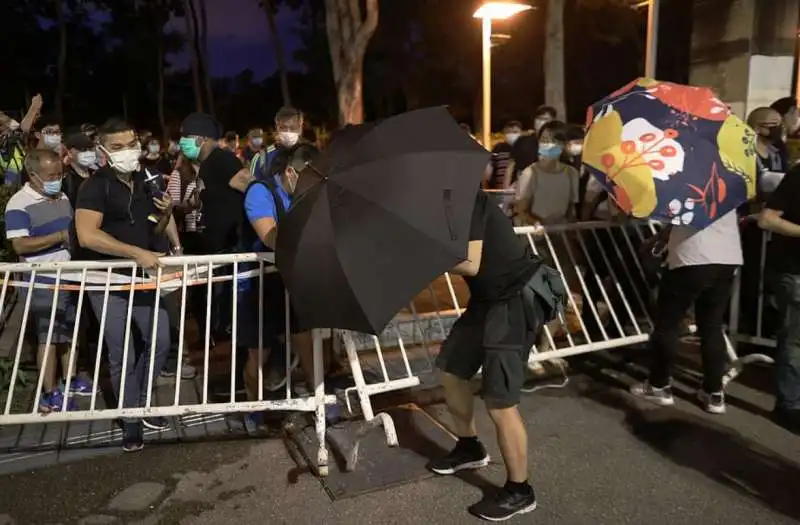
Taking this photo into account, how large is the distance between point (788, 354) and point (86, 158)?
5.39 metres

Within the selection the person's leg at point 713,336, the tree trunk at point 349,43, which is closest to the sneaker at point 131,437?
the person's leg at point 713,336

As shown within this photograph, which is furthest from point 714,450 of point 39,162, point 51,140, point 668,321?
point 51,140

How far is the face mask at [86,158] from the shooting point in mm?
5605

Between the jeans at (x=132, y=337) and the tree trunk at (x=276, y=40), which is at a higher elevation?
the tree trunk at (x=276, y=40)

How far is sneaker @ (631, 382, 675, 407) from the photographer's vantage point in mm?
4832

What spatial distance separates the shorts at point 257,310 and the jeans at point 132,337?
1.66ft

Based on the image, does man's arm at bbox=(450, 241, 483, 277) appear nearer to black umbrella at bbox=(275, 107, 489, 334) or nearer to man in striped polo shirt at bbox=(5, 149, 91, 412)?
black umbrella at bbox=(275, 107, 489, 334)

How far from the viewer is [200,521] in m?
3.57

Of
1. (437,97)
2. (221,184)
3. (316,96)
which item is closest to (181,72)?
(316,96)

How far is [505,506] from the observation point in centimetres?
350

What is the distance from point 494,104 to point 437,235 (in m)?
37.3

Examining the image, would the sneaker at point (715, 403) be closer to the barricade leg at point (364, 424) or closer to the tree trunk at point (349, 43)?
the barricade leg at point (364, 424)

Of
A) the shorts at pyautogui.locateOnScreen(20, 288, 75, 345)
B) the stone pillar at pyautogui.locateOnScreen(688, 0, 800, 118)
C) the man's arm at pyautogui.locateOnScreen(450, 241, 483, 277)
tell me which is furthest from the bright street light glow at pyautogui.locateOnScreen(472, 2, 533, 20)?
the man's arm at pyautogui.locateOnScreen(450, 241, 483, 277)

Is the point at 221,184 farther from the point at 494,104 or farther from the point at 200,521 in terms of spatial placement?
the point at 494,104
